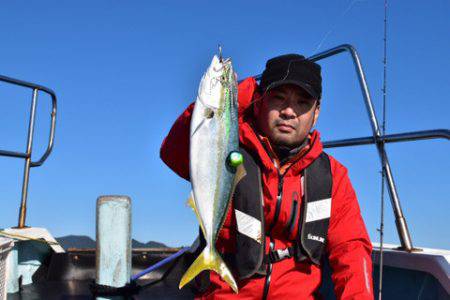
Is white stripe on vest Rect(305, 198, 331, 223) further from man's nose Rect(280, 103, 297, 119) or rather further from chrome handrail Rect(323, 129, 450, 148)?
chrome handrail Rect(323, 129, 450, 148)

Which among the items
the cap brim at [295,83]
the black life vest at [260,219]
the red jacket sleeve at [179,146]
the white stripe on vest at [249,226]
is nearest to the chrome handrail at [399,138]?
the black life vest at [260,219]

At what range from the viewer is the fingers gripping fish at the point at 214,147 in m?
2.32

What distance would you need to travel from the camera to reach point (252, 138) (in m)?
3.06

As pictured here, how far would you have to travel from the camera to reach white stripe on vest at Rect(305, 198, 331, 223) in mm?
3068

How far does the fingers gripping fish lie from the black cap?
0.58m

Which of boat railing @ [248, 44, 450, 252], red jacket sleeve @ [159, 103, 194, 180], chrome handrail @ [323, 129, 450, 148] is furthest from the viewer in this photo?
boat railing @ [248, 44, 450, 252]

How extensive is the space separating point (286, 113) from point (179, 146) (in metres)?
0.67

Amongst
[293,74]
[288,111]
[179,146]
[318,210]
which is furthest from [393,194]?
[179,146]

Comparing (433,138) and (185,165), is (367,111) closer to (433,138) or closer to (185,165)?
(433,138)

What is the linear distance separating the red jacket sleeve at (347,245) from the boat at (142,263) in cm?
14

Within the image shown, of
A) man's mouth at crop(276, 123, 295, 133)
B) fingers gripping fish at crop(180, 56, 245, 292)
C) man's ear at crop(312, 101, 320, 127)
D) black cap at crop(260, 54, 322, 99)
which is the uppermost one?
black cap at crop(260, 54, 322, 99)

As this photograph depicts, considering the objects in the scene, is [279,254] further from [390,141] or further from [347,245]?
[390,141]

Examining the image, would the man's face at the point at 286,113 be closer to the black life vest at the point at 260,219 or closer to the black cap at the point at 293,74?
the black cap at the point at 293,74

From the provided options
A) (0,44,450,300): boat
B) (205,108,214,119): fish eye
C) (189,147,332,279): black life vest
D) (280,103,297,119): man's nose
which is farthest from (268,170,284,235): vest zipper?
(205,108,214,119): fish eye
